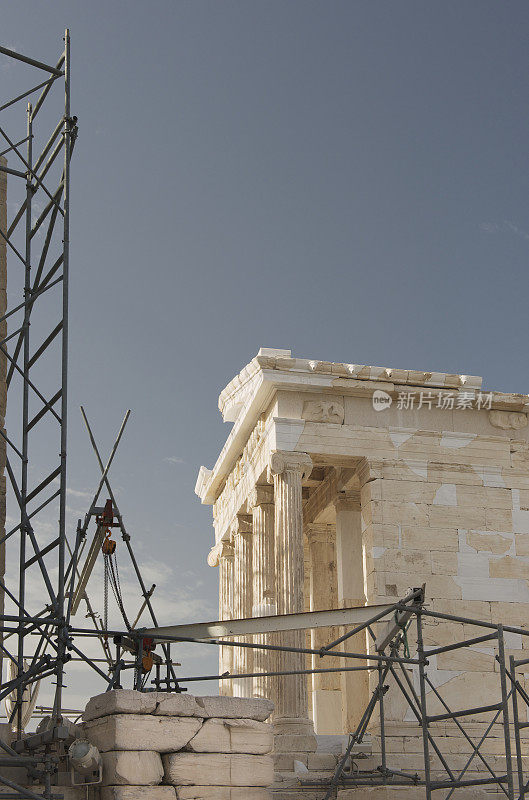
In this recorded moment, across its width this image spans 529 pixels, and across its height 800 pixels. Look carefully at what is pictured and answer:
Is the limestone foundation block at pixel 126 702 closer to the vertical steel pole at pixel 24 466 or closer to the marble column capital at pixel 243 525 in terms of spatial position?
the vertical steel pole at pixel 24 466

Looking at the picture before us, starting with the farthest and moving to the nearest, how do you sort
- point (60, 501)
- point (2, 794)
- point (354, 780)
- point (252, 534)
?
point (252, 534), point (354, 780), point (60, 501), point (2, 794)

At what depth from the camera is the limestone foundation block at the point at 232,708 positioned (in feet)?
39.4

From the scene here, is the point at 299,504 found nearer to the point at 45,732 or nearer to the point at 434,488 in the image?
the point at 434,488

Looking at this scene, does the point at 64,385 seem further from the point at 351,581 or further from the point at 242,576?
the point at 242,576

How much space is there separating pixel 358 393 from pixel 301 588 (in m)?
4.40

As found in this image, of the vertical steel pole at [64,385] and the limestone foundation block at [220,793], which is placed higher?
the vertical steel pole at [64,385]

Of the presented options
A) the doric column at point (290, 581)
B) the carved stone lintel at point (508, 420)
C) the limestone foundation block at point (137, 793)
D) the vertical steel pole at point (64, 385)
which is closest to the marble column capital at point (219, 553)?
the doric column at point (290, 581)

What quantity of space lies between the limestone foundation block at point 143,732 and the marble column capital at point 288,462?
12.1 metres

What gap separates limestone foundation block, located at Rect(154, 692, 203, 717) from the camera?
11773 millimetres

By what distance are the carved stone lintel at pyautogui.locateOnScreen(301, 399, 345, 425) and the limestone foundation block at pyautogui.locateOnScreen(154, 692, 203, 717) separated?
12.8 metres

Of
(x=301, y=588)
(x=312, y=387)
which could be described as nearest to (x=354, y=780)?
(x=301, y=588)

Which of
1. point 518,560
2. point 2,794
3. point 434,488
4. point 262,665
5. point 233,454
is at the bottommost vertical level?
point 2,794

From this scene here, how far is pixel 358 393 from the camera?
974 inches

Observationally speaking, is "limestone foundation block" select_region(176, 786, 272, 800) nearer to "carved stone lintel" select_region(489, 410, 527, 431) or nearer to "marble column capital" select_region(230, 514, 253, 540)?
"carved stone lintel" select_region(489, 410, 527, 431)
